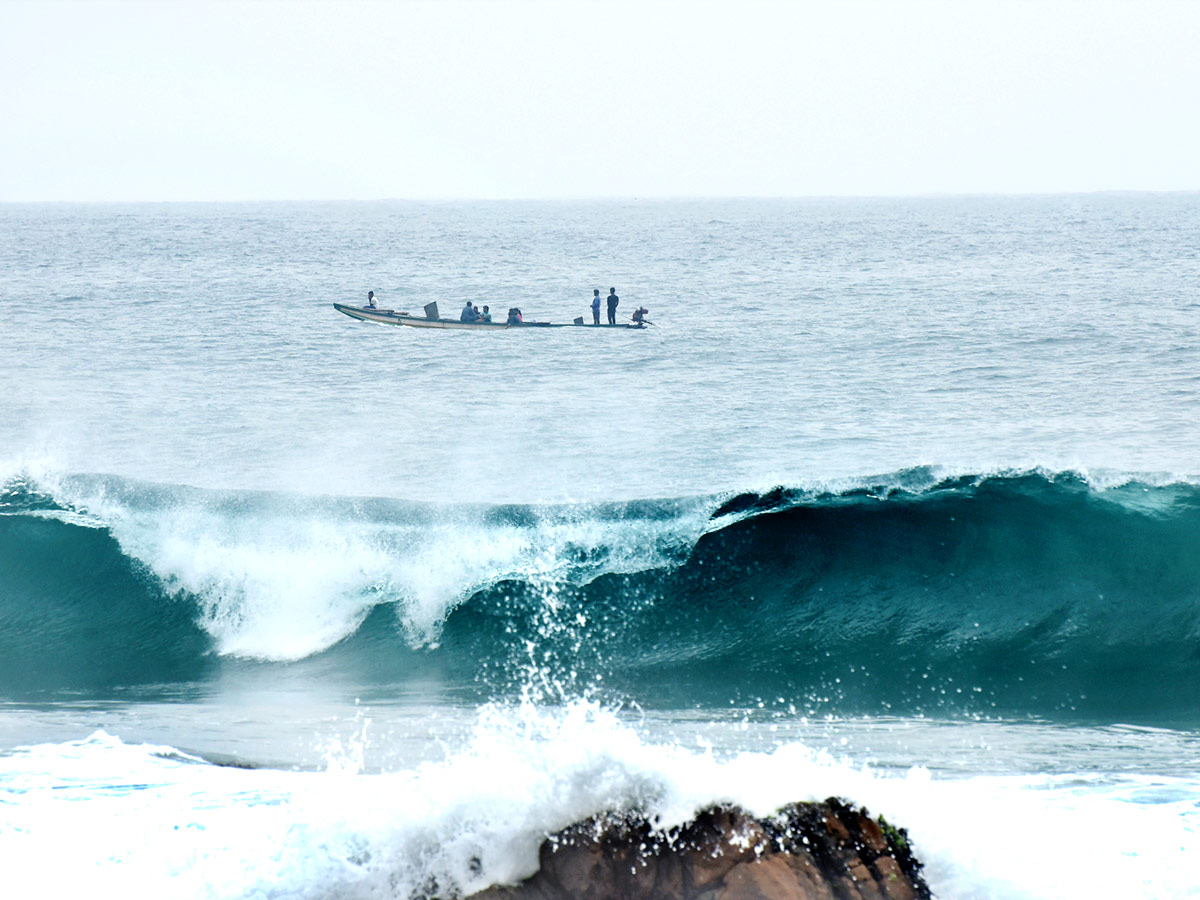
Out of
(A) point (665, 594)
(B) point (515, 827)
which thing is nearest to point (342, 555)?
(A) point (665, 594)

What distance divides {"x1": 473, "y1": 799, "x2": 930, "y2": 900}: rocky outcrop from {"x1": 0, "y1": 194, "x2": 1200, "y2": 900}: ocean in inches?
5.1

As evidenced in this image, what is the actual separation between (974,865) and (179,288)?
6116cm

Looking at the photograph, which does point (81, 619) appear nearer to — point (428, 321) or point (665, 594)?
point (665, 594)

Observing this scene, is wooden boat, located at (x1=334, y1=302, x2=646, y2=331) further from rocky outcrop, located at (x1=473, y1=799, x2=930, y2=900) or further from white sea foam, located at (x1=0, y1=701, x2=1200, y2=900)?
rocky outcrop, located at (x1=473, y1=799, x2=930, y2=900)

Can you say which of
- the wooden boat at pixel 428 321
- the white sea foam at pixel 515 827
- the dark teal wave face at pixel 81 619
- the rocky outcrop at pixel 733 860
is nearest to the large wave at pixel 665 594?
the dark teal wave face at pixel 81 619

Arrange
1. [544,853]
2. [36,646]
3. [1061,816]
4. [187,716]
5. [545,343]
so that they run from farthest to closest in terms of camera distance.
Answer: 1. [545,343]
2. [36,646]
3. [187,716]
4. [1061,816]
5. [544,853]

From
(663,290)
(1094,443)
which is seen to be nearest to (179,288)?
(663,290)

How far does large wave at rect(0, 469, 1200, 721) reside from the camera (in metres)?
11.0

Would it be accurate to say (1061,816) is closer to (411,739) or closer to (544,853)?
(544,853)

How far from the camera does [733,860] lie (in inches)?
221

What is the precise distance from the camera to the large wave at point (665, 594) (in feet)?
36.2

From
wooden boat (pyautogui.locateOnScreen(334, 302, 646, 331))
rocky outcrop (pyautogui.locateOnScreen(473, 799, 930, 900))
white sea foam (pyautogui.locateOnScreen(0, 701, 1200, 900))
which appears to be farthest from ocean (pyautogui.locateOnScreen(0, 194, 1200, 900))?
wooden boat (pyautogui.locateOnScreen(334, 302, 646, 331))

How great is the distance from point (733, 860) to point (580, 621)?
22.0ft

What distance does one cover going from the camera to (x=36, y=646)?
39.9 ft
